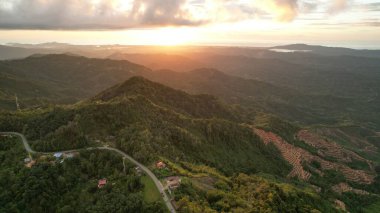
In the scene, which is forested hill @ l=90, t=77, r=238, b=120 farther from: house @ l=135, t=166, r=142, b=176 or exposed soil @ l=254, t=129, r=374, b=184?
house @ l=135, t=166, r=142, b=176

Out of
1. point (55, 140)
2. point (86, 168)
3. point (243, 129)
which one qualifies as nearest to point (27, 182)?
point (86, 168)

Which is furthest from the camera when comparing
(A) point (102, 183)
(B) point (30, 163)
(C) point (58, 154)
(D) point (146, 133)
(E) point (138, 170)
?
(D) point (146, 133)

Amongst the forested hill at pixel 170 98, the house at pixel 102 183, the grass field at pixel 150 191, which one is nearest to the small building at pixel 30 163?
the house at pixel 102 183

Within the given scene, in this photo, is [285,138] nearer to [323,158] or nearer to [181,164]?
[323,158]

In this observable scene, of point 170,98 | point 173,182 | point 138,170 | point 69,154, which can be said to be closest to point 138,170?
point 138,170

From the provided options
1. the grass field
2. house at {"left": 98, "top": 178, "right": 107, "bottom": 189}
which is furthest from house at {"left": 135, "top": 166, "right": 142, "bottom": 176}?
house at {"left": 98, "top": 178, "right": 107, "bottom": 189}

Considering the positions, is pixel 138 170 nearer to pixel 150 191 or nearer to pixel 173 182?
pixel 150 191
